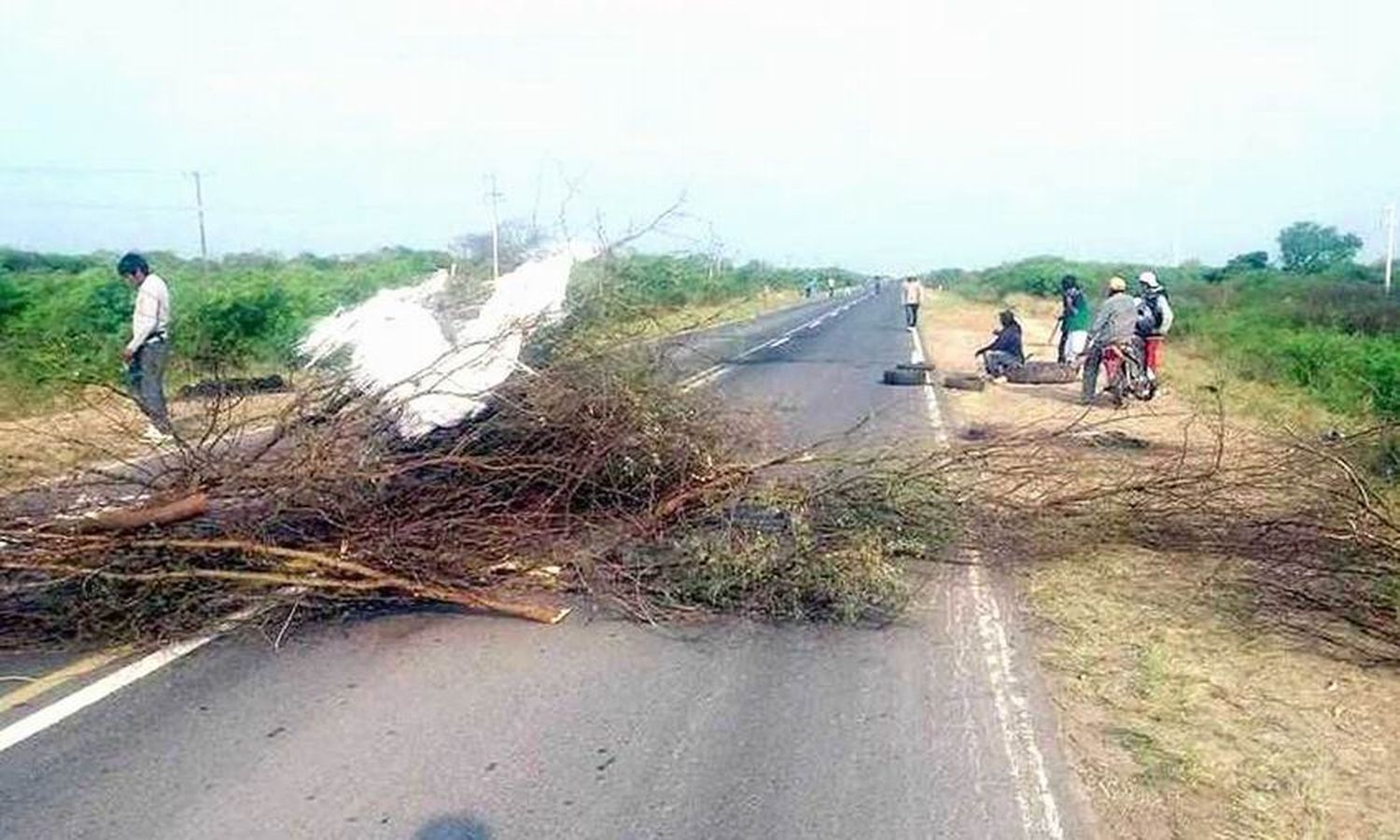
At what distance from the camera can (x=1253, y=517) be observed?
651 cm

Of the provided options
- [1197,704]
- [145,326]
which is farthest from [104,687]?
[145,326]

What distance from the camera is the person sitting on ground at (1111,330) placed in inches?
555

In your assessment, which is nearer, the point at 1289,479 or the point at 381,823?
the point at 381,823

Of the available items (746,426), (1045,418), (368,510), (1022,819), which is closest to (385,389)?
(368,510)

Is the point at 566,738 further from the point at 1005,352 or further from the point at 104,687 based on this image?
the point at 1005,352

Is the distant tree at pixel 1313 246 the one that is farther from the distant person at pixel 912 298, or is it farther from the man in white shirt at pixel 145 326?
the man in white shirt at pixel 145 326

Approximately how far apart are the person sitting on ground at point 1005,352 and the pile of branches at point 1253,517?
10.6m

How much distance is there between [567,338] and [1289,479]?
429 cm

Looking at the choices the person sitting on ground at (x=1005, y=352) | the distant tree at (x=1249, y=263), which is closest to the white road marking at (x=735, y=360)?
the person sitting on ground at (x=1005, y=352)

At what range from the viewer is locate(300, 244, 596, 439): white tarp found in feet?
20.6

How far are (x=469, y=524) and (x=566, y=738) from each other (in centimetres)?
181

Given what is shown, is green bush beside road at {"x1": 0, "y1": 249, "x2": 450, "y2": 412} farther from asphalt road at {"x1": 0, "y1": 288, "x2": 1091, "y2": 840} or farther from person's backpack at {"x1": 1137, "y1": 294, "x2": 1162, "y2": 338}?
person's backpack at {"x1": 1137, "y1": 294, "x2": 1162, "y2": 338}

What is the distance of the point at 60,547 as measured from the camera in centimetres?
532

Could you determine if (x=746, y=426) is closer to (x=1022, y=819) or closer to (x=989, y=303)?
(x=1022, y=819)
